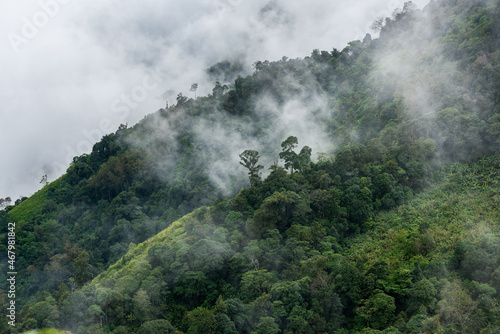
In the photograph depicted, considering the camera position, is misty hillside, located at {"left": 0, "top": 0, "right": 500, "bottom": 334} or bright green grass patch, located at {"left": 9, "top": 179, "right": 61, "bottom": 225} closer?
→ misty hillside, located at {"left": 0, "top": 0, "right": 500, "bottom": 334}

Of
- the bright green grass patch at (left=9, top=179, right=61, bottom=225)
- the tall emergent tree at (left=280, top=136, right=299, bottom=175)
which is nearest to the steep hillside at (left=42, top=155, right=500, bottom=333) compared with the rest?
the tall emergent tree at (left=280, top=136, right=299, bottom=175)

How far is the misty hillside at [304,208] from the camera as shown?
24438mm

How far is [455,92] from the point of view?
3703 cm

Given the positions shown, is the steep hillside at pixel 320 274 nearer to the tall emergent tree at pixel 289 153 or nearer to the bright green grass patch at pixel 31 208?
the tall emergent tree at pixel 289 153

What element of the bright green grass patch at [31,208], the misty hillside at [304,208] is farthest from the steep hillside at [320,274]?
the bright green grass patch at [31,208]

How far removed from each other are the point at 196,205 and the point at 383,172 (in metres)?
18.5

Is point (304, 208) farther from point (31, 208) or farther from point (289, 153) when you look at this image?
point (31, 208)

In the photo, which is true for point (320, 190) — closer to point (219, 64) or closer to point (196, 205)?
point (196, 205)

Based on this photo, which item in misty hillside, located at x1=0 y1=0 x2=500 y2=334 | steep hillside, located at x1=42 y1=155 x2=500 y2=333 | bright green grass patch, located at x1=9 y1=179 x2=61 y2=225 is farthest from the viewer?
bright green grass patch, located at x1=9 y1=179 x2=61 y2=225

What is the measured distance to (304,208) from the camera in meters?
30.7

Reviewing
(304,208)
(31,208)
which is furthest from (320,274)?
(31,208)

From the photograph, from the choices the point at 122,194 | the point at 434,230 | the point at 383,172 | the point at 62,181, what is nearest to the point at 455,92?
the point at 383,172

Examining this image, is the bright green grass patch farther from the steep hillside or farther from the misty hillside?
the steep hillside

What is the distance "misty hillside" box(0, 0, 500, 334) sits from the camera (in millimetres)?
24438
